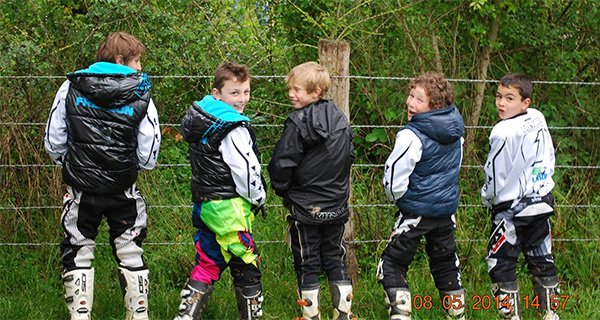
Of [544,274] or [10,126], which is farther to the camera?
[10,126]

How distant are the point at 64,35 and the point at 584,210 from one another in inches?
190

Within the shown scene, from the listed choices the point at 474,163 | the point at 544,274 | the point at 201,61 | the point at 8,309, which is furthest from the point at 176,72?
the point at 544,274

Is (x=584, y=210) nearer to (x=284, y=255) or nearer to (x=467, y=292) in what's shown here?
(x=467, y=292)

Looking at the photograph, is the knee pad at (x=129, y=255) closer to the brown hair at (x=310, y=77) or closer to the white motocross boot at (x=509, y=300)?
the brown hair at (x=310, y=77)

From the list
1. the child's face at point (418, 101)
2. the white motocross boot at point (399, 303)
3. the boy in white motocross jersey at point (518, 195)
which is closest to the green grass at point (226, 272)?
the boy in white motocross jersey at point (518, 195)

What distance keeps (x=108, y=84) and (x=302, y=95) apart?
119 cm

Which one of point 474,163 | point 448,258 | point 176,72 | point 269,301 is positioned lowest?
point 269,301

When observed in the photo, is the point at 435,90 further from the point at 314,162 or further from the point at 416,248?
the point at 416,248

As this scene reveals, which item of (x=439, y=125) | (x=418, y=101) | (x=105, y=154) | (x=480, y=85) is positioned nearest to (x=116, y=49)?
(x=105, y=154)

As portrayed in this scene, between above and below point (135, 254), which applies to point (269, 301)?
below

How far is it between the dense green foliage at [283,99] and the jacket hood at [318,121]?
101 cm

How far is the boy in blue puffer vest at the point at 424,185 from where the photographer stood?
4.36 metres

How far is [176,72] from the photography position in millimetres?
6055

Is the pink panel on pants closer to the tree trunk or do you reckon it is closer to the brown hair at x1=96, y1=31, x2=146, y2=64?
the brown hair at x1=96, y1=31, x2=146, y2=64
